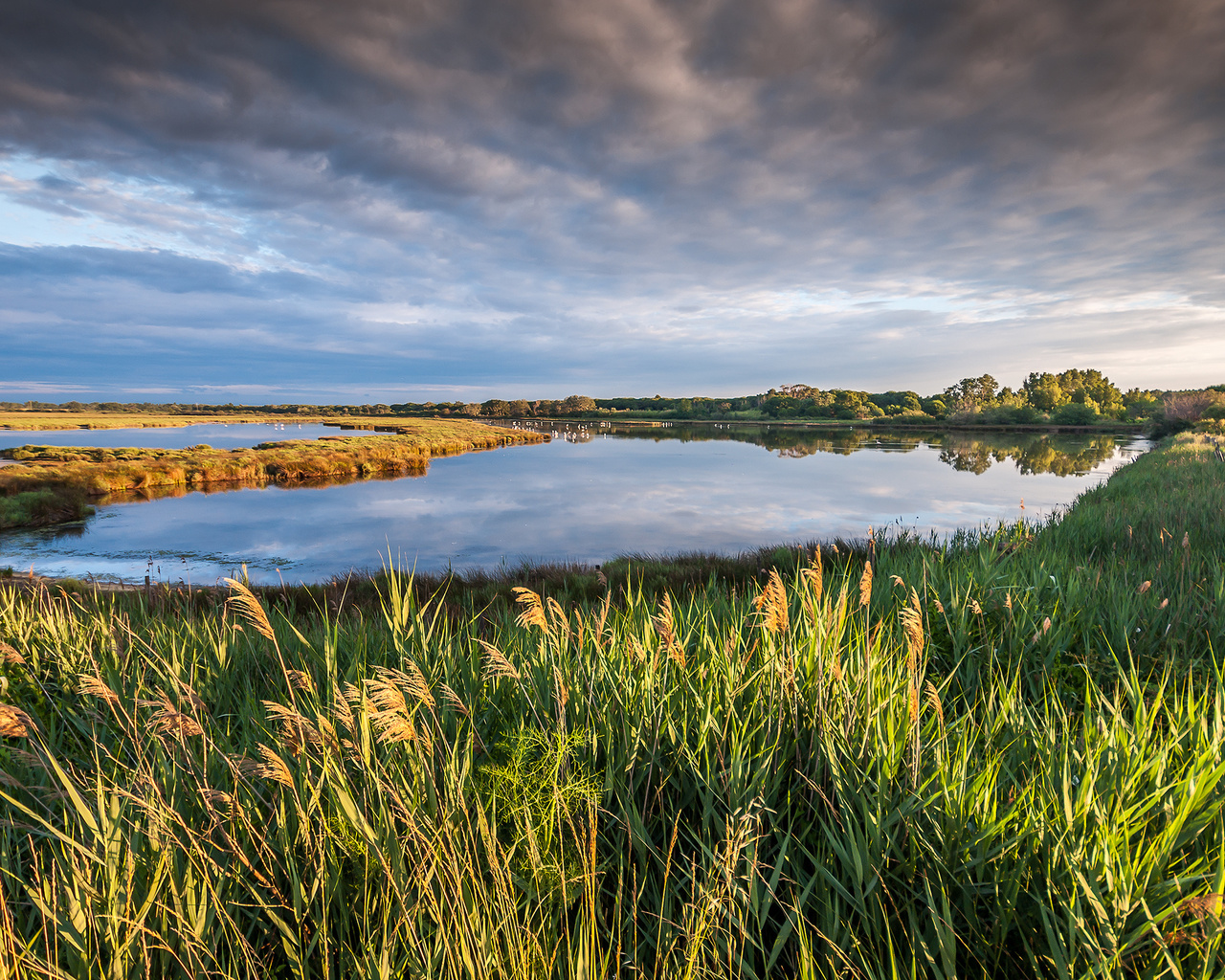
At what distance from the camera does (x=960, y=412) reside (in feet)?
460

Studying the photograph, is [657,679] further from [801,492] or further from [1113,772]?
[801,492]

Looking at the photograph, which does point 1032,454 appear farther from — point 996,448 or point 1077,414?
point 1077,414

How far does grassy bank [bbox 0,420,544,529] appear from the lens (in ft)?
101

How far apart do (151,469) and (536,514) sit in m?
30.6

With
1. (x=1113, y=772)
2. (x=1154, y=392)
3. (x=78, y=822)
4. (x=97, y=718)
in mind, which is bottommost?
(x=97, y=718)

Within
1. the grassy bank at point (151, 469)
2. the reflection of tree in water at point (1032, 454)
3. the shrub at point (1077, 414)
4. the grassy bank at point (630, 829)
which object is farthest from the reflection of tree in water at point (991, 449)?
the grassy bank at point (630, 829)

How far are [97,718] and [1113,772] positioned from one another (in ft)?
20.2

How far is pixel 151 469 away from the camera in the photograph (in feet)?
140

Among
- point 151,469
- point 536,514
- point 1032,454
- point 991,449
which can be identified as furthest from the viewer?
point 991,449

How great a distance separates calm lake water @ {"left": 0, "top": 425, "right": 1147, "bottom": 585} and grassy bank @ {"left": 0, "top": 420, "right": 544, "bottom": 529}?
8.10 feet

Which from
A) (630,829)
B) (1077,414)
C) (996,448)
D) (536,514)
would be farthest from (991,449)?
(630,829)

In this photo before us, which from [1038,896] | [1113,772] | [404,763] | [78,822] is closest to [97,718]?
[78,822]

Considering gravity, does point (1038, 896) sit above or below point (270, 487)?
above

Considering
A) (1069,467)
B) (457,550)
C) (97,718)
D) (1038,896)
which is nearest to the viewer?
(1038,896)
